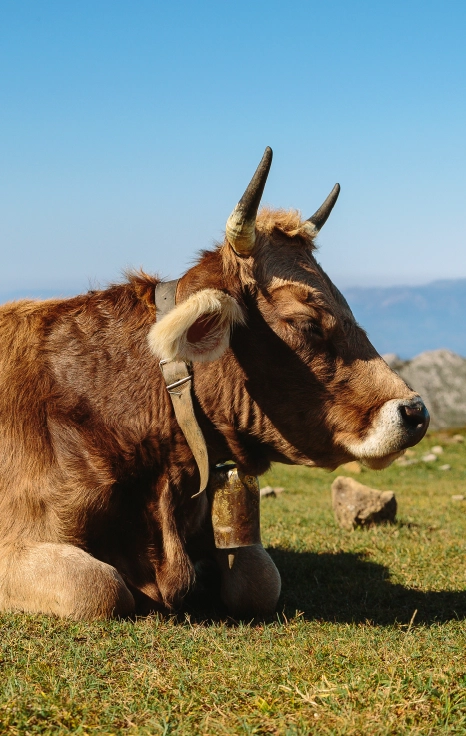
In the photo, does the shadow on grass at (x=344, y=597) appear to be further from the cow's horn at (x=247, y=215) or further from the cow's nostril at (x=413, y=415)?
the cow's horn at (x=247, y=215)

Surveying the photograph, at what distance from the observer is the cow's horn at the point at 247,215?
5461 millimetres

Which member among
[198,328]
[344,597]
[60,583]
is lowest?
[344,597]

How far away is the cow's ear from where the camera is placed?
17.7ft

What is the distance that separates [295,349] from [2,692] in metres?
2.80

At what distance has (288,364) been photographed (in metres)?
5.89

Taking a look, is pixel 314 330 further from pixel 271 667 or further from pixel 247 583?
pixel 271 667

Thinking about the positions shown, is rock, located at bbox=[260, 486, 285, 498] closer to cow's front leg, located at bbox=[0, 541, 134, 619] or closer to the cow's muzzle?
cow's front leg, located at bbox=[0, 541, 134, 619]

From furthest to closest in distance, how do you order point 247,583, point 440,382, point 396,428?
point 440,382 < point 247,583 < point 396,428

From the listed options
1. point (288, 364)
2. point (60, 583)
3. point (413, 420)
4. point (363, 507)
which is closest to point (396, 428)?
point (413, 420)

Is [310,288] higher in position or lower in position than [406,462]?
higher

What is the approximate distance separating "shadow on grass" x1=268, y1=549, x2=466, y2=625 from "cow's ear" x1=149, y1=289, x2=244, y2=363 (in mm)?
2049

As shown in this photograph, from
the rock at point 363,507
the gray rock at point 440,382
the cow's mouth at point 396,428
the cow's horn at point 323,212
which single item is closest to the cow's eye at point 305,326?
the cow's mouth at point 396,428

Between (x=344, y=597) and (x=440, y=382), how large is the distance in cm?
1993

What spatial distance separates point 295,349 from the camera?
587 centimetres
